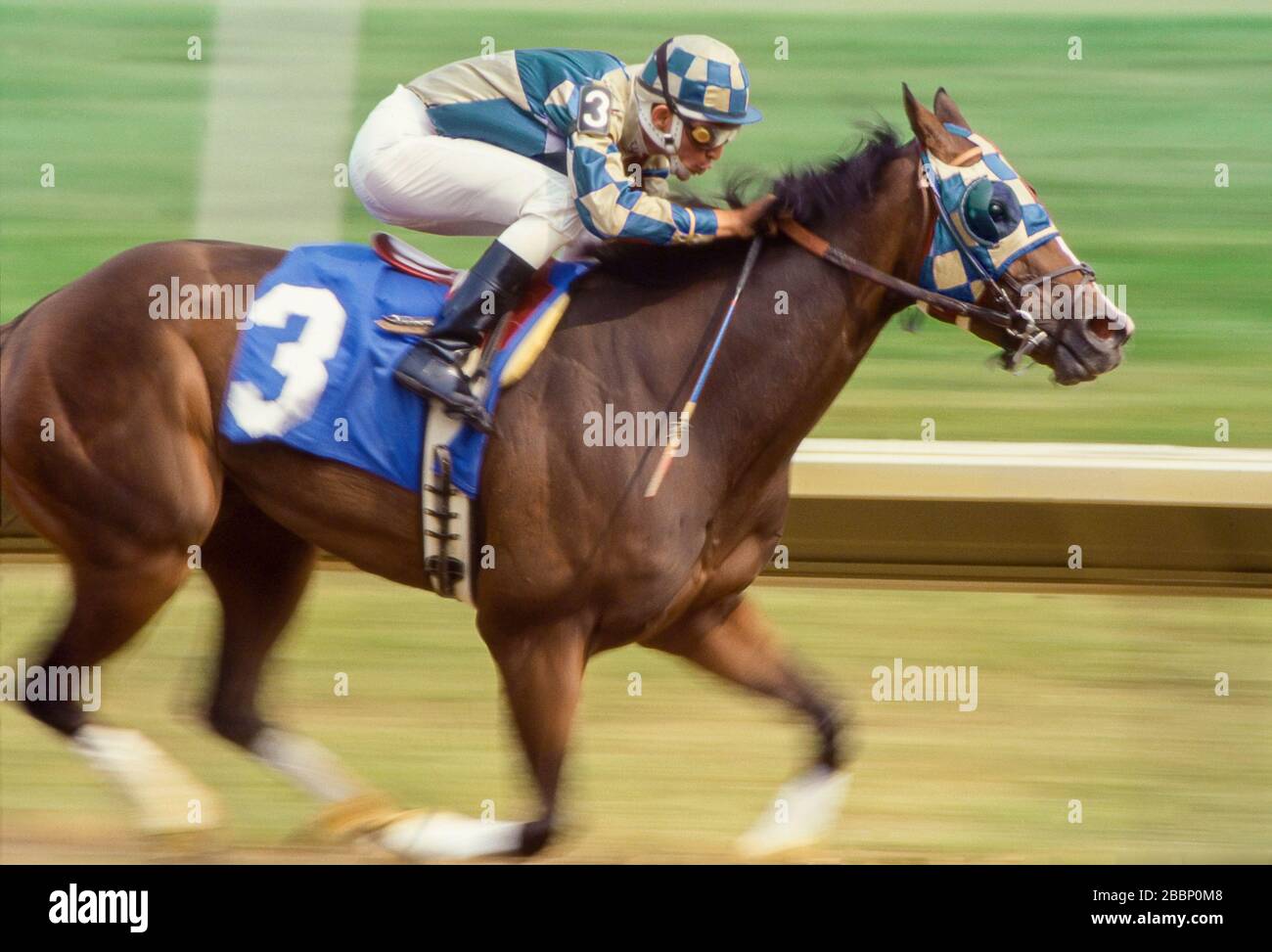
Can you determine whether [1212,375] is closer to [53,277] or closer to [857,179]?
[857,179]

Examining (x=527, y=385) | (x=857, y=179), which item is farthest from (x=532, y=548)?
(x=857, y=179)

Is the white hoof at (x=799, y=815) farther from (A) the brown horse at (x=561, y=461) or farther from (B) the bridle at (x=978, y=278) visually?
(B) the bridle at (x=978, y=278)

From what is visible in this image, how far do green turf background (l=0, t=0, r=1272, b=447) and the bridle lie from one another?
369 cm

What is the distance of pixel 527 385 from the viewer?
4.29 m

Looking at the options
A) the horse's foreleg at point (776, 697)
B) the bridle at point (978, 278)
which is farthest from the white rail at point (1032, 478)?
the bridle at point (978, 278)

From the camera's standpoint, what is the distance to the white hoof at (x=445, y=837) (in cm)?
439

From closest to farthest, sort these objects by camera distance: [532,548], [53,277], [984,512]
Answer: [532,548] < [984,512] < [53,277]

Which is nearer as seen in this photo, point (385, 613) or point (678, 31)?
point (385, 613)

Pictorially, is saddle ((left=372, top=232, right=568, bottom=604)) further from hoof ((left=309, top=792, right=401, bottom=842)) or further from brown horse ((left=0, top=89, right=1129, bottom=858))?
hoof ((left=309, top=792, right=401, bottom=842))

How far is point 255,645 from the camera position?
486 cm

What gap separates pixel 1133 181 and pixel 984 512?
15.7ft

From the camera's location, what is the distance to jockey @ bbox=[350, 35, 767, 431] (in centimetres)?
425

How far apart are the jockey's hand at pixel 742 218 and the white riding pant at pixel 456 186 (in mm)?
316

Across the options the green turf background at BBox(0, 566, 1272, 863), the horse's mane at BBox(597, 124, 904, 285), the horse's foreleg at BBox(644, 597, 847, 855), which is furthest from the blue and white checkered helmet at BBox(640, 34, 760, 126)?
the green turf background at BBox(0, 566, 1272, 863)
